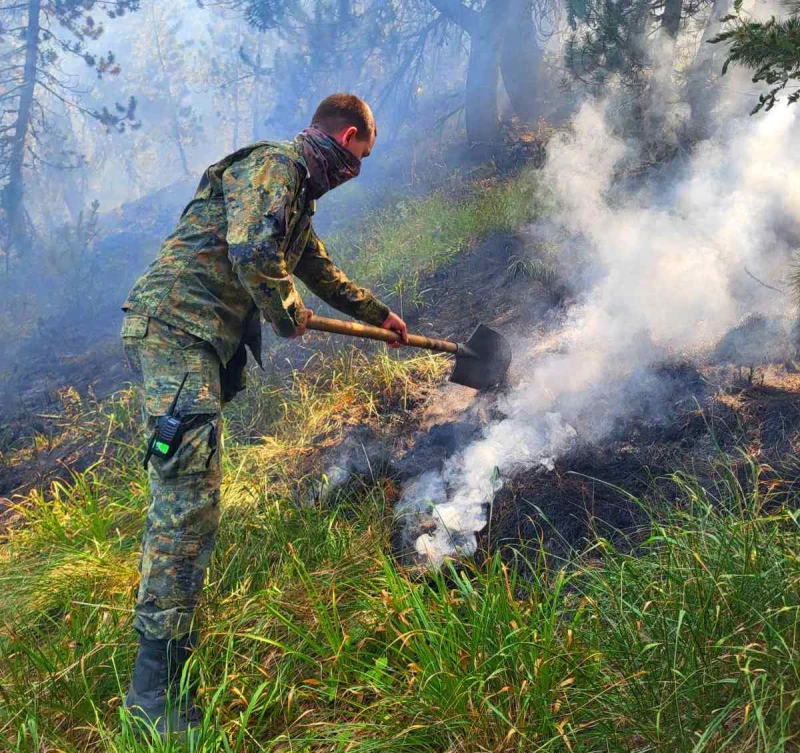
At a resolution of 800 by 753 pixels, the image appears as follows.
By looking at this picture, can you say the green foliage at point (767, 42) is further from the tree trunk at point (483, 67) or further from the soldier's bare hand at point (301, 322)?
the tree trunk at point (483, 67)

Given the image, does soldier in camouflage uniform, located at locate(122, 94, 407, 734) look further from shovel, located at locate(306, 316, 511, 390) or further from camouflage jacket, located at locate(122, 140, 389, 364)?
shovel, located at locate(306, 316, 511, 390)

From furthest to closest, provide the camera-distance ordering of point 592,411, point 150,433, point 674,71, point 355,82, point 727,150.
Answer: point 355,82
point 674,71
point 727,150
point 592,411
point 150,433

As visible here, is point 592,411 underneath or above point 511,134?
underneath

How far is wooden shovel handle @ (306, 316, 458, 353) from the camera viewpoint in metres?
2.92

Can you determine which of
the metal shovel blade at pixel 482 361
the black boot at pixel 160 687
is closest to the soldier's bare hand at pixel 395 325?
the metal shovel blade at pixel 482 361

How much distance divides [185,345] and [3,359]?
881cm

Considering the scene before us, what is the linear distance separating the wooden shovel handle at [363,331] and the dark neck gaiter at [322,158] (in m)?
0.63

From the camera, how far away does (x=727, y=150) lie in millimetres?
5625

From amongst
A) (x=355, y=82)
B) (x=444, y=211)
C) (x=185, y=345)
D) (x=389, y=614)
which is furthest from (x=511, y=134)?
(x=389, y=614)

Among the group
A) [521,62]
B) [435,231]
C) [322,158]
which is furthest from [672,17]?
[322,158]

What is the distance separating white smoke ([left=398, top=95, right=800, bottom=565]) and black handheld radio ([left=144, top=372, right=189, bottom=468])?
1.29 metres

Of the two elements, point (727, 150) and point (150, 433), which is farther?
point (727, 150)

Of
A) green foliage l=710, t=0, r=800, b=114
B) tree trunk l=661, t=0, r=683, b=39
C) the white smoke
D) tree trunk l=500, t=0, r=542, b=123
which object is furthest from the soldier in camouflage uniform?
tree trunk l=500, t=0, r=542, b=123

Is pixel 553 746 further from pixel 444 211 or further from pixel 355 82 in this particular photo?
pixel 355 82
